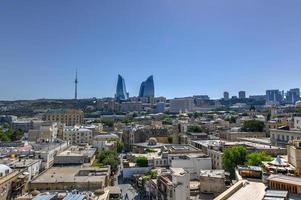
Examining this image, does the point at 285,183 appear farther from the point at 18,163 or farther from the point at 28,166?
the point at 18,163

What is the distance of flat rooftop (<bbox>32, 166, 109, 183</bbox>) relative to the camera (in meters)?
30.3

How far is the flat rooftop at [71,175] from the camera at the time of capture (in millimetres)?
30264

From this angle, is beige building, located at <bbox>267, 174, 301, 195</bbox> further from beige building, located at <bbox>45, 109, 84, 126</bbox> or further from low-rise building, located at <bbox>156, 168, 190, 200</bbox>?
beige building, located at <bbox>45, 109, 84, 126</bbox>

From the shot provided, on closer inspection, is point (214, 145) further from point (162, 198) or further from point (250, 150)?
point (162, 198)

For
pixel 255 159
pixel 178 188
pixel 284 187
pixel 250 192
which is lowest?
pixel 178 188

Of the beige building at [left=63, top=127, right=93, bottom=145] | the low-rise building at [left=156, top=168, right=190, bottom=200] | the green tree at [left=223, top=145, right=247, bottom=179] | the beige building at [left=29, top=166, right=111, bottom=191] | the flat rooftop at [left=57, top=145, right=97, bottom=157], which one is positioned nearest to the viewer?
the low-rise building at [left=156, top=168, right=190, bottom=200]

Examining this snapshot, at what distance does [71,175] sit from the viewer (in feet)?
109

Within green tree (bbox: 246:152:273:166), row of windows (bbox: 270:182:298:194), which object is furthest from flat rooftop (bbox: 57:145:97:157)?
row of windows (bbox: 270:182:298:194)

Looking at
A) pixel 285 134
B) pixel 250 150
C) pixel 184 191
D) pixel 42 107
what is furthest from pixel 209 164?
pixel 42 107

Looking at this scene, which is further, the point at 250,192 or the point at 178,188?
the point at 178,188

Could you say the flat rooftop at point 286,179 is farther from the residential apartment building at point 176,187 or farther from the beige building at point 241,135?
the beige building at point 241,135

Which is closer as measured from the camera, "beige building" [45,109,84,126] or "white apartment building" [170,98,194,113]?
"beige building" [45,109,84,126]

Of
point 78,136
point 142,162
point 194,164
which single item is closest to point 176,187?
point 194,164

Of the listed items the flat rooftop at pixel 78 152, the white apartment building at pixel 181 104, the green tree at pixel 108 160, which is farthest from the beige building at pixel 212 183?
the white apartment building at pixel 181 104
